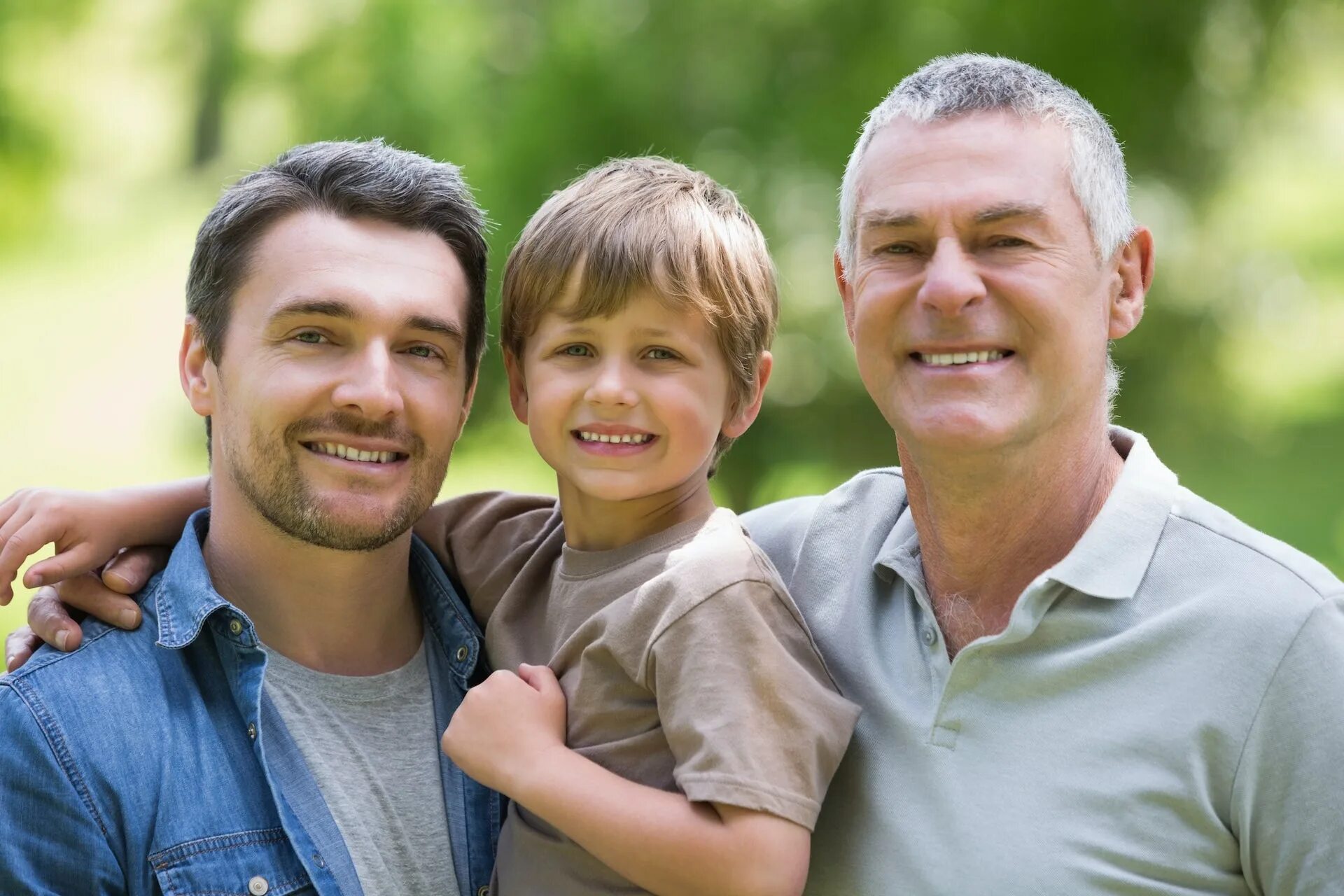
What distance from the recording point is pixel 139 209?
7676 millimetres

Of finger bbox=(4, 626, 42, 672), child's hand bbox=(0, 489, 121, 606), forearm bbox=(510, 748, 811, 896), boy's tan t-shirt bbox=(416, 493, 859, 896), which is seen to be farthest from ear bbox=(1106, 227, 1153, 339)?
finger bbox=(4, 626, 42, 672)

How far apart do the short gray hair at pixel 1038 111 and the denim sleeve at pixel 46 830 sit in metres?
1.39

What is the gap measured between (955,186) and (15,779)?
1.52 metres

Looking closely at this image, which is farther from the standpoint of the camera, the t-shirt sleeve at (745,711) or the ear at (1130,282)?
the ear at (1130,282)

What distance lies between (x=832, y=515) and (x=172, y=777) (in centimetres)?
109

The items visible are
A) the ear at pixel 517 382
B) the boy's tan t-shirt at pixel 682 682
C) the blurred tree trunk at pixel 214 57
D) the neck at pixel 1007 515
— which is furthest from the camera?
the blurred tree trunk at pixel 214 57

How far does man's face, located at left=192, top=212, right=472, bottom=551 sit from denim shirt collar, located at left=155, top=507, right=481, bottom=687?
0.42 ft

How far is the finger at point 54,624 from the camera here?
1946mm

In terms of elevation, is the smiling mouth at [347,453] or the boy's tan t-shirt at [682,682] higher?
the smiling mouth at [347,453]

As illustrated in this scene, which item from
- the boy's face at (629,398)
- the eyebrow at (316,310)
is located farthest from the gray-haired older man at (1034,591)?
the eyebrow at (316,310)

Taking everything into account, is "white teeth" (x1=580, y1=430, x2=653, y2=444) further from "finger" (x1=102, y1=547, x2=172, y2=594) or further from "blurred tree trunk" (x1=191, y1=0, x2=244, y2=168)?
"blurred tree trunk" (x1=191, y1=0, x2=244, y2=168)

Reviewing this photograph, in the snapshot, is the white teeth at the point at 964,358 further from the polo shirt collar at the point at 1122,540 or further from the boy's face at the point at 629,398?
the boy's face at the point at 629,398

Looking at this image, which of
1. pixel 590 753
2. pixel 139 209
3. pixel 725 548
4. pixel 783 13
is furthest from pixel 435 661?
pixel 139 209

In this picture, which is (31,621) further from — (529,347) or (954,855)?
(954,855)
